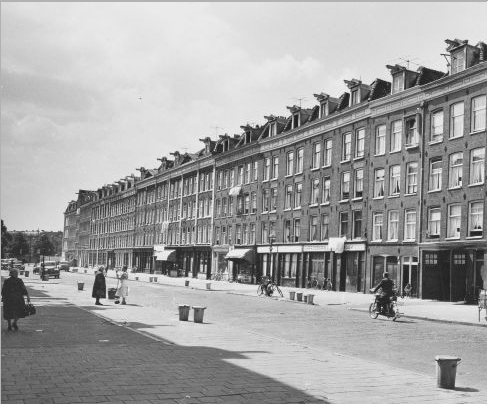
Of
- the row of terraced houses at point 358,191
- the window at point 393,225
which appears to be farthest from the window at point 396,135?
the window at point 393,225

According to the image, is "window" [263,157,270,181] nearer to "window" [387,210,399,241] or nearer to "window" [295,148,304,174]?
"window" [295,148,304,174]

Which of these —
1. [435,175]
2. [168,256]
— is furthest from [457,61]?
[168,256]

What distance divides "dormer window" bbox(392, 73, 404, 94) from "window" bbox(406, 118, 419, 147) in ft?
7.70

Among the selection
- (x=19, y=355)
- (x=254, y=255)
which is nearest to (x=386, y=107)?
(x=254, y=255)

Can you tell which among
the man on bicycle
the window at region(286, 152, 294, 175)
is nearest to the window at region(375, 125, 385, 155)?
the window at region(286, 152, 294, 175)

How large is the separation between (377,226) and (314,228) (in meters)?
7.34

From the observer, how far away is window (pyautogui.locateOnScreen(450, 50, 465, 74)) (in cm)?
3509

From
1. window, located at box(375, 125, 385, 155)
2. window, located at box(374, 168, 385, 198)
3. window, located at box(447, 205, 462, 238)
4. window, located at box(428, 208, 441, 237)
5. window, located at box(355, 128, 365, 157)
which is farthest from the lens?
window, located at box(355, 128, 365, 157)

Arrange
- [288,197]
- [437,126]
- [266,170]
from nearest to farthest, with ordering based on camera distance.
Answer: [437,126] → [288,197] → [266,170]

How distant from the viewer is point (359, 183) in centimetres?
4256

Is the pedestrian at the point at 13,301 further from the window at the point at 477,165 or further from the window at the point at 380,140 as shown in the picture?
the window at the point at 380,140

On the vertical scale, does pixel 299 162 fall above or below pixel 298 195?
above

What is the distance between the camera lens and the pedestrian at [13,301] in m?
15.1

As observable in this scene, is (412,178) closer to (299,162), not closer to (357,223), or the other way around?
(357,223)
